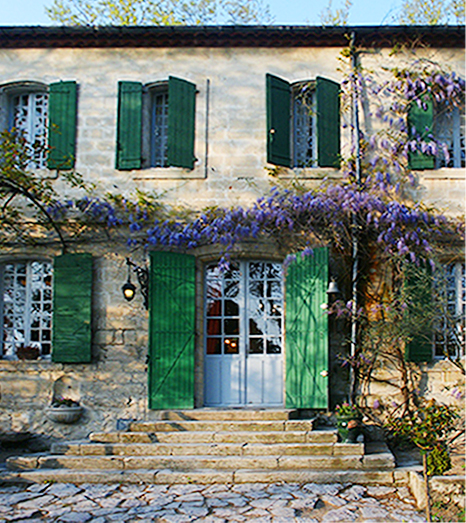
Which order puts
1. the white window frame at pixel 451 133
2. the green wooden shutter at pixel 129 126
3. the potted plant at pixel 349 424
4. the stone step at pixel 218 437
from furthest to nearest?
the white window frame at pixel 451 133, the green wooden shutter at pixel 129 126, the stone step at pixel 218 437, the potted plant at pixel 349 424

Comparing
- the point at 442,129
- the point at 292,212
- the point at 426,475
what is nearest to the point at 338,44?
the point at 442,129

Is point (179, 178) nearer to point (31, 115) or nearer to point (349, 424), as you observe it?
point (31, 115)

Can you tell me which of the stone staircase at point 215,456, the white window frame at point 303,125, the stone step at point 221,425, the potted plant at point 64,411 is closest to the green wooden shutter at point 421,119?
the white window frame at point 303,125

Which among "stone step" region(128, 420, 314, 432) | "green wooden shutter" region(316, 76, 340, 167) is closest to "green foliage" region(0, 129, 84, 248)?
"stone step" region(128, 420, 314, 432)

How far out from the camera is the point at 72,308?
26.4 ft

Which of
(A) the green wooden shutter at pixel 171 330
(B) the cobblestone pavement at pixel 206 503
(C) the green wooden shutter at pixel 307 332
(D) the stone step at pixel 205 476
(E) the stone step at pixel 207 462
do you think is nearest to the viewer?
(B) the cobblestone pavement at pixel 206 503

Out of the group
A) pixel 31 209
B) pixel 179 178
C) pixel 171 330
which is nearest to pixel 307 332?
pixel 171 330

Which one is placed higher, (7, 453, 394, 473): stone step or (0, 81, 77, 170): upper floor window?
(0, 81, 77, 170): upper floor window

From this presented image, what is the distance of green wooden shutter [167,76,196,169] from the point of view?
8.22 m

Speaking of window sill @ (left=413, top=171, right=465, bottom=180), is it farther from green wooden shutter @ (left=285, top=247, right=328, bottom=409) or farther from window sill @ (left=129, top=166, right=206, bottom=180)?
window sill @ (left=129, top=166, right=206, bottom=180)

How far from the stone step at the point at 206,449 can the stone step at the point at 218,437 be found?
14cm

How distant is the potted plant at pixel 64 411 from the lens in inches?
306

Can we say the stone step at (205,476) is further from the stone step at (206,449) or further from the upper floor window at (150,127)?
the upper floor window at (150,127)

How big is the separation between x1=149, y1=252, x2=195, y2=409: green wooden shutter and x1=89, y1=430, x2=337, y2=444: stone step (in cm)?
66
